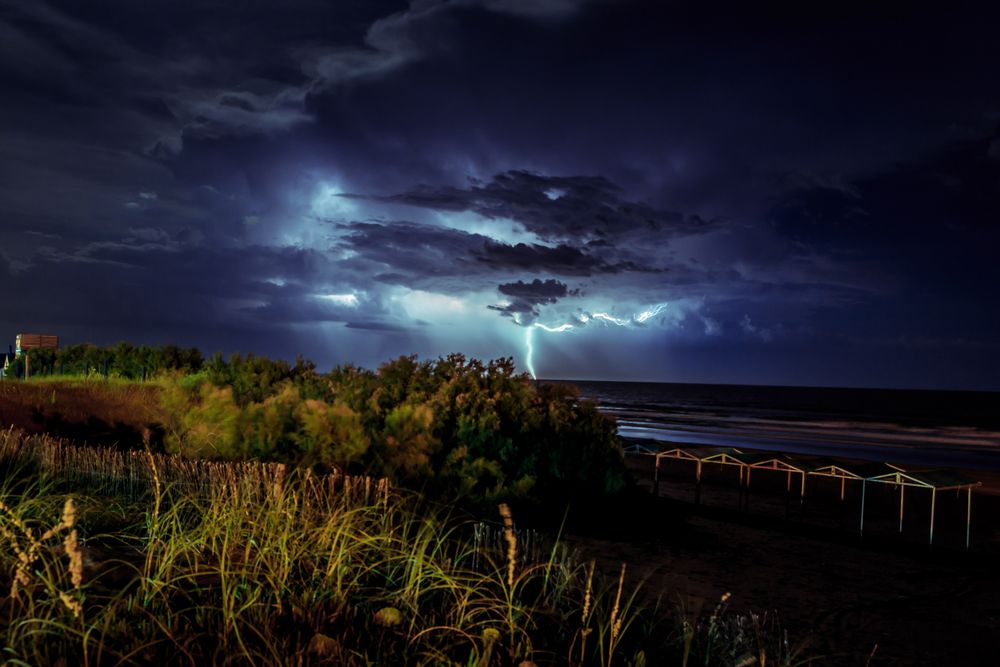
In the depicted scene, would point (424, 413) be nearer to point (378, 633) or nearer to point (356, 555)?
point (356, 555)

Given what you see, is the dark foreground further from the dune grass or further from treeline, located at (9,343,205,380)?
treeline, located at (9,343,205,380)

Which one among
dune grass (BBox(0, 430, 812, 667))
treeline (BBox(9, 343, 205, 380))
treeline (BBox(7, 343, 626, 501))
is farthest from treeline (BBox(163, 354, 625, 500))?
treeline (BBox(9, 343, 205, 380))

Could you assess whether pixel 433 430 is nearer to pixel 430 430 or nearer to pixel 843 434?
pixel 430 430

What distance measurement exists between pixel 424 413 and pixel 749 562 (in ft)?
18.7

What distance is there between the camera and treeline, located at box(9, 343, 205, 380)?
22375mm

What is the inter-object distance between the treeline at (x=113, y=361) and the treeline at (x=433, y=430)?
10327 millimetres

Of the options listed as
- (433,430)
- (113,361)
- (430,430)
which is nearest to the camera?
(430,430)

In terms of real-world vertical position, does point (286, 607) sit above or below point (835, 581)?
above

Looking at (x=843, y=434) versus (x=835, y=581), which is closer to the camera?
(x=835, y=581)

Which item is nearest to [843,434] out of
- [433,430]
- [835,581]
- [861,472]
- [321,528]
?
[861,472]

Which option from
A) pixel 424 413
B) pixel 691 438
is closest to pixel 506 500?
pixel 424 413

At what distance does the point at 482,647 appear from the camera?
3859 mm

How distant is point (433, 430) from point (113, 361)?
702 inches

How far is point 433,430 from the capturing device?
9977mm
